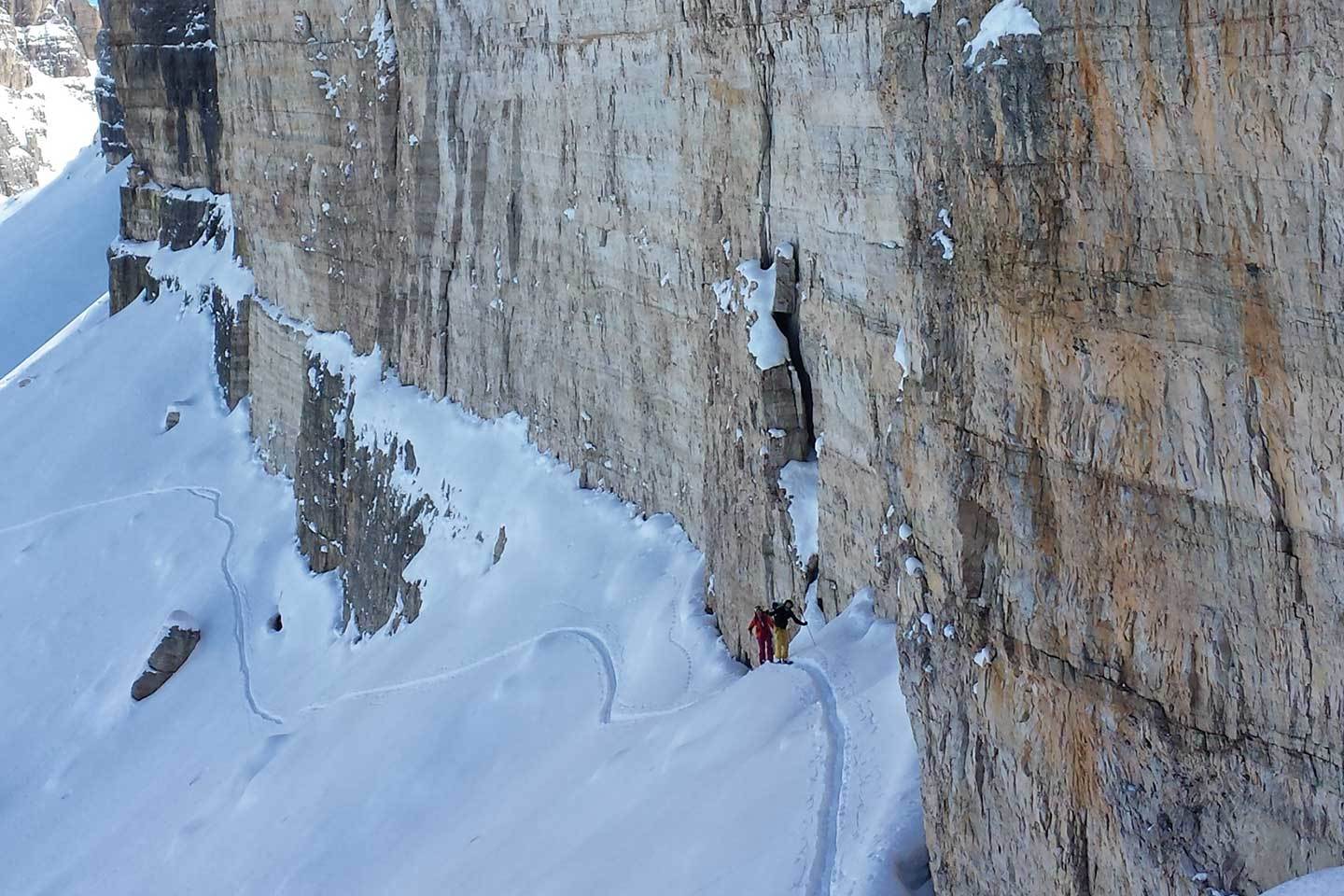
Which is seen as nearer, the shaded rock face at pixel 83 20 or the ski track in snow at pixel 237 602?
the ski track in snow at pixel 237 602

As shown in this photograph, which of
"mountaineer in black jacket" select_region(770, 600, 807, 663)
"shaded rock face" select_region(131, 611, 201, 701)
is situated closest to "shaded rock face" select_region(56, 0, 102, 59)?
"shaded rock face" select_region(131, 611, 201, 701)

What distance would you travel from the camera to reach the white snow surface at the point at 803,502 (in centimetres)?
1088

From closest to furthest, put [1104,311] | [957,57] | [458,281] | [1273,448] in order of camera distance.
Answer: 1. [1273,448]
2. [1104,311]
3. [957,57]
4. [458,281]

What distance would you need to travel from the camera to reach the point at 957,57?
584 centimetres

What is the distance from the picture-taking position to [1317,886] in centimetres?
459

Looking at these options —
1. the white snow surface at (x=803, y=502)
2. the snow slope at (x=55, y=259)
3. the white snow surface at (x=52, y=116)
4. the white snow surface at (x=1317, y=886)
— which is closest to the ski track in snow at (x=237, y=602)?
the white snow surface at (x=803, y=502)

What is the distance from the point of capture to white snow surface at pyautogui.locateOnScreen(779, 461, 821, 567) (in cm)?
1088

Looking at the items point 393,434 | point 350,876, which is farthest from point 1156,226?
point 393,434

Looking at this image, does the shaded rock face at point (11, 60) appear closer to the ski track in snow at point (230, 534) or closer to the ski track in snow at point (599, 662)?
the ski track in snow at point (230, 534)

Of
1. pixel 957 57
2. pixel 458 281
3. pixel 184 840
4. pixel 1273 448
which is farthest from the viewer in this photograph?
pixel 458 281

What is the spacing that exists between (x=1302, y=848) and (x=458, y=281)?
15645mm

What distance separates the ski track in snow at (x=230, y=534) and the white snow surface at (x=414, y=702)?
5cm

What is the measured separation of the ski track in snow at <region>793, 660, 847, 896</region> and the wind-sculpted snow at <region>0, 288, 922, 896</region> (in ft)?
0.07

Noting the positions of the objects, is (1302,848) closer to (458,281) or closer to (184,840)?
(184,840)
